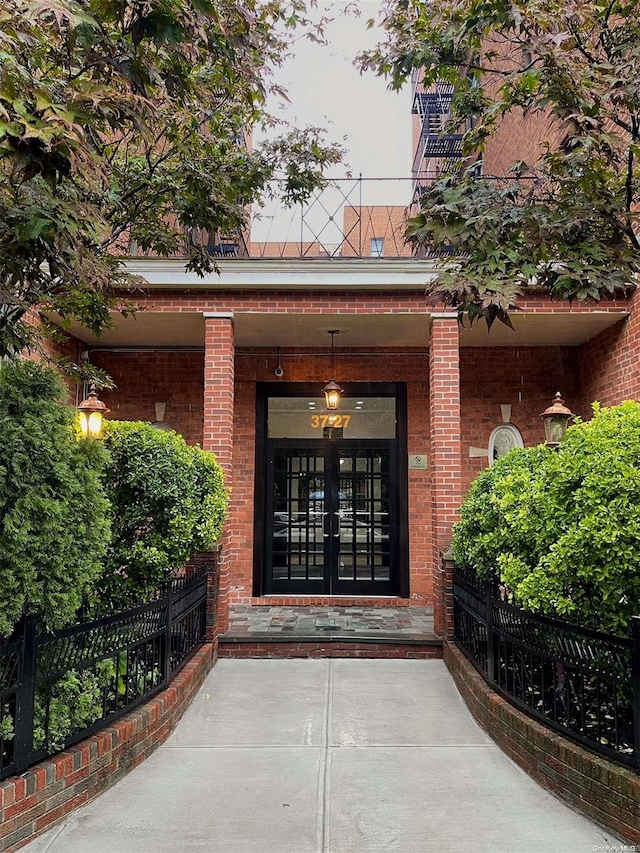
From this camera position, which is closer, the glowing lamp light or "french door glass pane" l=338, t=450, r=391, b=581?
the glowing lamp light

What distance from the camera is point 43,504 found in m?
2.77

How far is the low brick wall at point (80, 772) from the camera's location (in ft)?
8.25

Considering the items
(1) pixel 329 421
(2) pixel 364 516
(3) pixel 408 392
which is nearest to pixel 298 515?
(2) pixel 364 516

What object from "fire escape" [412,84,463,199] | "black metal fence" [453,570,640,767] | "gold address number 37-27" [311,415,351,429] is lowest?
"black metal fence" [453,570,640,767]

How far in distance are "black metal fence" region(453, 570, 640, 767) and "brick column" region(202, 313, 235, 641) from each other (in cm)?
279

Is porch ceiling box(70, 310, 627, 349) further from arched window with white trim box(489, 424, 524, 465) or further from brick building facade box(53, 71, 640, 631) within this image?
arched window with white trim box(489, 424, 524, 465)

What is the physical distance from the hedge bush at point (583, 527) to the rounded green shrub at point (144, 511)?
2.44 m

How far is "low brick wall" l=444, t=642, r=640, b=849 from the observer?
8.58ft

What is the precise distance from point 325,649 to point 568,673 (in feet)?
9.46

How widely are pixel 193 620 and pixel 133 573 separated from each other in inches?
34.2

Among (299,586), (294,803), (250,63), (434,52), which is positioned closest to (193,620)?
(294,803)

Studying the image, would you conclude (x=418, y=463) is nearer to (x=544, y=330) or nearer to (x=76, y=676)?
(x=544, y=330)

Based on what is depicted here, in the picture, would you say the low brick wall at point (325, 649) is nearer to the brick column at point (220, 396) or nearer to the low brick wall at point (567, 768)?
the brick column at point (220, 396)

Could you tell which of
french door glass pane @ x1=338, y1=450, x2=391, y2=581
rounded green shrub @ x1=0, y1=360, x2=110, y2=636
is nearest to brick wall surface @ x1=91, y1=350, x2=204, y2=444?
french door glass pane @ x1=338, y1=450, x2=391, y2=581
